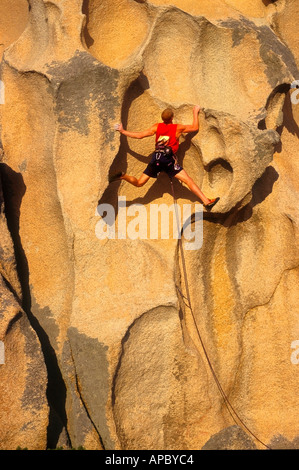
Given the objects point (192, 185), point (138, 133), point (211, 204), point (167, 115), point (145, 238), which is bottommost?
point (145, 238)

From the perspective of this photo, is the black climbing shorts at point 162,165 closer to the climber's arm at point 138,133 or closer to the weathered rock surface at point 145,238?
the climber's arm at point 138,133

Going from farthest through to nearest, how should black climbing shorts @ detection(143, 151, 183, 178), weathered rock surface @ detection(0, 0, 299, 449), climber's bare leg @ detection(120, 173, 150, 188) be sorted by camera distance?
climber's bare leg @ detection(120, 173, 150, 188), black climbing shorts @ detection(143, 151, 183, 178), weathered rock surface @ detection(0, 0, 299, 449)

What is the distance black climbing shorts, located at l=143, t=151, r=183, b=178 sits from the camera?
9.16m

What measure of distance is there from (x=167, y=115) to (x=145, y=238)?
1382 mm

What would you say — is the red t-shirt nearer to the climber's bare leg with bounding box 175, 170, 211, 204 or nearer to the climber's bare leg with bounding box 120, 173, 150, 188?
the climber's bare leg with bounding box 175, 170, 211, 204

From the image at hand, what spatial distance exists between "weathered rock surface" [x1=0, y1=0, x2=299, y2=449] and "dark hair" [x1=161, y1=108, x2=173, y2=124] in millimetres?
419

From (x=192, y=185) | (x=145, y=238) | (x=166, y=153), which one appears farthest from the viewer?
(x=145, y=238)

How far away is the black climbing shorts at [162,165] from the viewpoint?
9164 mm

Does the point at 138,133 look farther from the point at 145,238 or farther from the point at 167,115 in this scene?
the point at 145,238

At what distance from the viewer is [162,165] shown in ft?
30.2

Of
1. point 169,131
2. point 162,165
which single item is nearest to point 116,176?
point 162,165

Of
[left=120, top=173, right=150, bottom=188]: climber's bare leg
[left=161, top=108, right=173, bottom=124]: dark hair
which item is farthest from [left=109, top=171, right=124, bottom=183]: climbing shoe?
[left=161, top=108, right=173, bottom=124]: dark hair

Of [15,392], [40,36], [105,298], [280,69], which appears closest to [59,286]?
[105,298]

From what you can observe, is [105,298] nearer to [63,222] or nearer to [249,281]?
[63,222]
